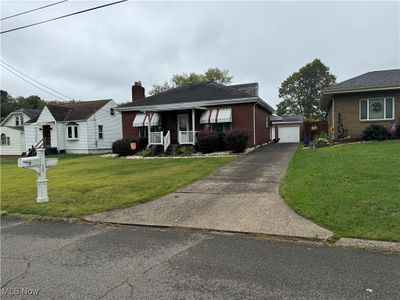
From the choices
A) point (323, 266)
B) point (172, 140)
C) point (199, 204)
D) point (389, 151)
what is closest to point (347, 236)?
point (323, 266)

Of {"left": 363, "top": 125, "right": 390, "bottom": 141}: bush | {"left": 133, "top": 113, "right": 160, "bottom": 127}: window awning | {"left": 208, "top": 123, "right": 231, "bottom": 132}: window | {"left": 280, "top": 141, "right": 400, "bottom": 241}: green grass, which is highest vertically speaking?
{"left": 133, "top": 113, "right": 160, "bottom": 127}: window awning

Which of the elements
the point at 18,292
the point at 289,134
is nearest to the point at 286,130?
the point at 289,134

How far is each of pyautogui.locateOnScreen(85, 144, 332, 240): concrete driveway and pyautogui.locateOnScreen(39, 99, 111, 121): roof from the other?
2527 cm

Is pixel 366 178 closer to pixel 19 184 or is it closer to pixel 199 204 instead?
pixel 199 204

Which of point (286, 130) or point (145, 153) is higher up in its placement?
point (286, 130)

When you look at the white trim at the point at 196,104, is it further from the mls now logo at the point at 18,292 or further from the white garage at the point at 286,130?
the mls now logo at the point at 18,292

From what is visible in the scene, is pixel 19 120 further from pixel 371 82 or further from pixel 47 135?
pixel 371 82

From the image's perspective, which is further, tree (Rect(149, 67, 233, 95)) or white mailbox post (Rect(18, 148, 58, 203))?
tree (Rect(149, 67, 233, 95))

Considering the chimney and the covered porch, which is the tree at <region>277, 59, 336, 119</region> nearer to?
the chimney

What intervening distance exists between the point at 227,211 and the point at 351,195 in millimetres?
2664

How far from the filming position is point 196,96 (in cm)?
2327

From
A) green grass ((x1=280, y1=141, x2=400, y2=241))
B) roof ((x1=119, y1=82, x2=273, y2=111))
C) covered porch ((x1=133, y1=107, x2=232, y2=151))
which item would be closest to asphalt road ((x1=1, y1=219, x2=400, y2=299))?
green grass ((x1=280, y1=141, x2=400, y2=241))

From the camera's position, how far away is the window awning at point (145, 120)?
75.5ft

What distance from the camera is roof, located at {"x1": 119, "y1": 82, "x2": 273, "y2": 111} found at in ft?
71.0
